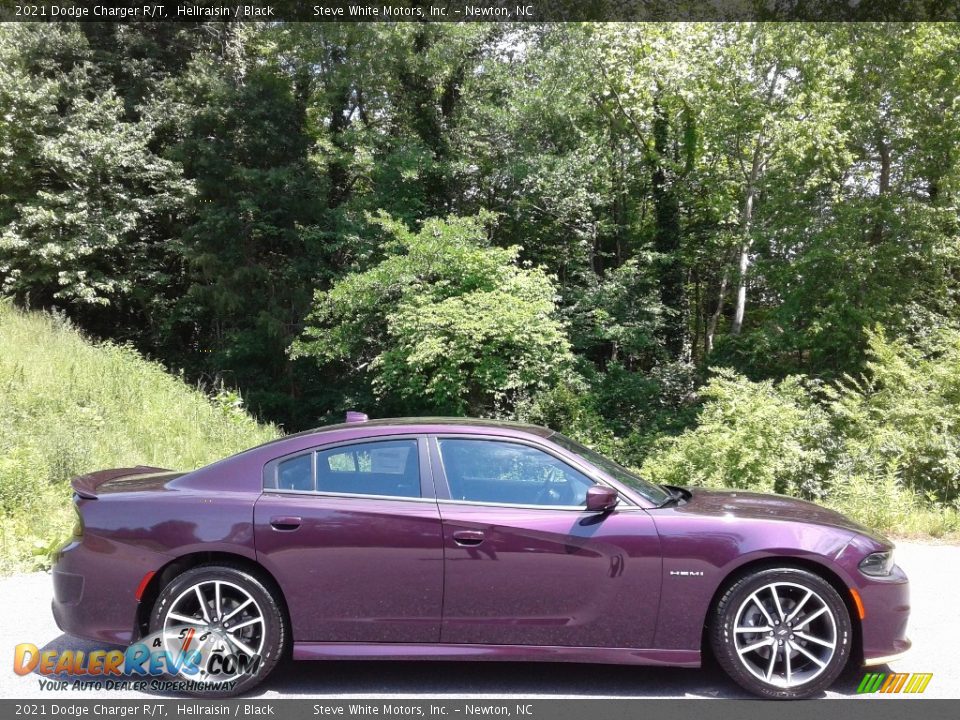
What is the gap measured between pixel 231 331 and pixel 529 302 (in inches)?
448

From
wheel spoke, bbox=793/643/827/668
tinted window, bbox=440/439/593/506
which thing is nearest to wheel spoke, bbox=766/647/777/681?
wheel spoke, bbox=793/643/827/668

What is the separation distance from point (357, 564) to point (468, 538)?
0.64 m

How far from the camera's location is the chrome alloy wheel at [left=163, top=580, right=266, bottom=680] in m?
4.32

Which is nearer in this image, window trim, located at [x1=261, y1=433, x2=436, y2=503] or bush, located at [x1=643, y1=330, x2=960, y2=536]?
window trim, located at [x1=261, y1=433, x2=436, y2=503]

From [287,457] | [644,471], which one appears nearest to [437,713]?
[287,457]

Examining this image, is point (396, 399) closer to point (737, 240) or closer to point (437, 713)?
point (737, 240)

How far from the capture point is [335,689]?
4371 mm

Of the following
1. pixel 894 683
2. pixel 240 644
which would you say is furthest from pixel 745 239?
pixel 240 644

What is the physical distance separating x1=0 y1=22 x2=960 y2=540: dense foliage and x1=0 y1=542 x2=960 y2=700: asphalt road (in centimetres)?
1106

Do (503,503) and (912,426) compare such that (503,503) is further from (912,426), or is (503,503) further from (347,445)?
(912,426)

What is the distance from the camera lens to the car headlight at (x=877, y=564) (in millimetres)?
4285

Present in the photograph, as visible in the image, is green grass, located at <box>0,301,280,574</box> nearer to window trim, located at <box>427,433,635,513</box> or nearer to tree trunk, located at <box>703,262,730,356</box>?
window trim, located at <box>427,433,635,513</box>

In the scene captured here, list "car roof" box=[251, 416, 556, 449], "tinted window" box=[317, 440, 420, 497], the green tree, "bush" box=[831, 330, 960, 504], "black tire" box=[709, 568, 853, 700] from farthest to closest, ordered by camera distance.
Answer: the green tree < "bush" box=[831, 330, 960, 504] < "car roof" box=[251, 416, 556, 449] < "tinted window" box=[317, 440, 420, 497] < "black tire" box=[709, 568, 853, 700]

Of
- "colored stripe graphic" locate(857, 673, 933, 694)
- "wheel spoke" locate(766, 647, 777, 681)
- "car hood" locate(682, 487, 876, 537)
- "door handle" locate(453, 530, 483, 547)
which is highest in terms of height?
"car hood" locate(682, 487, 876, 537)
